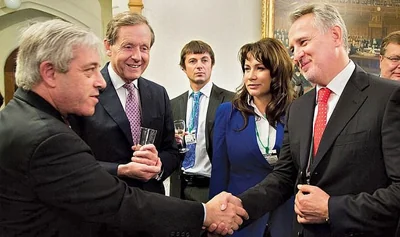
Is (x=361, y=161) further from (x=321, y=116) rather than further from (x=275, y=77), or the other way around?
(x=275, y=77)

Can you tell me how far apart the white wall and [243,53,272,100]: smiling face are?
6.81 ft

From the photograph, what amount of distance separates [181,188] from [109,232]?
165 centimetres

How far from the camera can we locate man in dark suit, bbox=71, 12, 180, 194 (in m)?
2.16

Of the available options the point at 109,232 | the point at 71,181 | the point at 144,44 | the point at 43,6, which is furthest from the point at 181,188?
the point at 43,6

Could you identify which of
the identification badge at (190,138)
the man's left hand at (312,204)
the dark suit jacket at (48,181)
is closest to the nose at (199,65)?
the identification badge at (190,138)

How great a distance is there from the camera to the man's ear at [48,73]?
1542mm

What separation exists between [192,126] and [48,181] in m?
2.13

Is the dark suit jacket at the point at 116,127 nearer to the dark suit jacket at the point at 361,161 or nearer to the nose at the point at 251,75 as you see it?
the nose at the point at 251,75

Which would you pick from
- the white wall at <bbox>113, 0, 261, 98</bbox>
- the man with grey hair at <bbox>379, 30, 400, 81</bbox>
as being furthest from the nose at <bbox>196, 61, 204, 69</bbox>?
the man with grey hair at <bbox>379, 30, 400, 81</bbox>

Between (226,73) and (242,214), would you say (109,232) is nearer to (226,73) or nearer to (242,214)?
(242,214)

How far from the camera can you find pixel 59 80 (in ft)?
5.13

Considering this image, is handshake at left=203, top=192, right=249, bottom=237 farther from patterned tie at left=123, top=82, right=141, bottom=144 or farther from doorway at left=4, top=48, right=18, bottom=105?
doorway at left=4, top=48, right=18, bottom=105

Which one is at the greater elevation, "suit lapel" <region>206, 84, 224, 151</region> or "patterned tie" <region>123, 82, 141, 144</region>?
"patterned tie" <region>123, 82, 141, 144</region>

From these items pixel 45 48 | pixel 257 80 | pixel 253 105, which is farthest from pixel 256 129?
pixel 45 48
